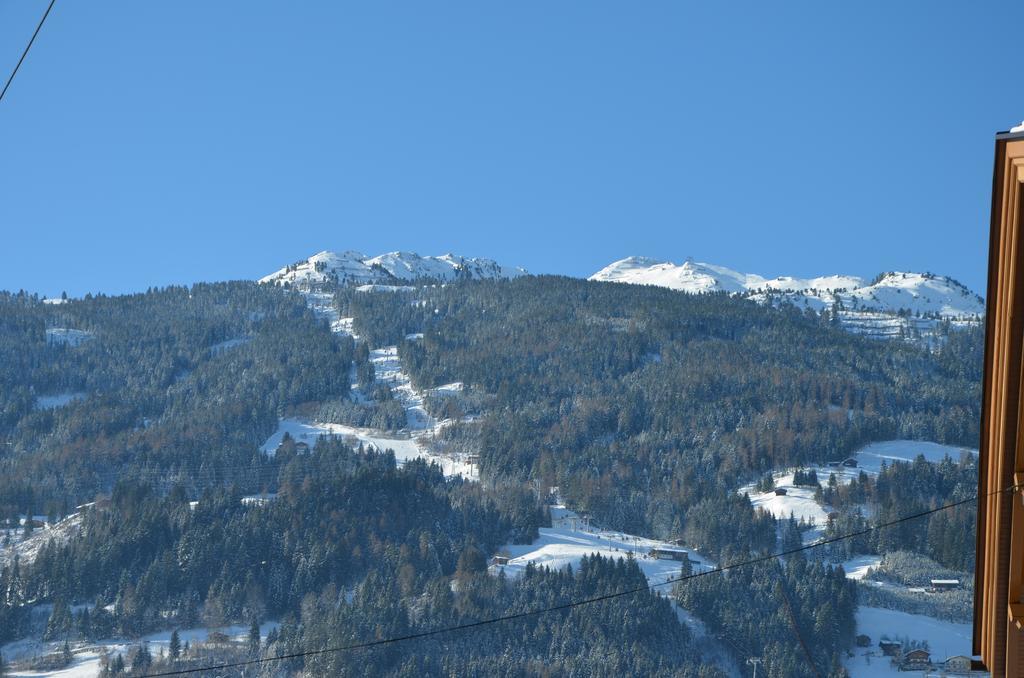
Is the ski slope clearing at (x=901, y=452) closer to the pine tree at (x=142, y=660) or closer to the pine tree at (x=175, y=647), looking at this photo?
the pine tree at (x=175, y=647)

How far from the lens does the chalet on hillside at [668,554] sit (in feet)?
529

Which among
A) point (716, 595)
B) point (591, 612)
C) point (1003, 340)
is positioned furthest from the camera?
point (716, 595)

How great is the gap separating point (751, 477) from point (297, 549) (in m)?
58.3

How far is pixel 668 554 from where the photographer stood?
534 feet

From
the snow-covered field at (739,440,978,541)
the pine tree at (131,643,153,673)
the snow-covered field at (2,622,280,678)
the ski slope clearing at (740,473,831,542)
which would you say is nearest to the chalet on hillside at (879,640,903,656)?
the ski slope clearing at (740,473,831,542)

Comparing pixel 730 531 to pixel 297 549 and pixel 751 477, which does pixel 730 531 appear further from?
pixel 297 549

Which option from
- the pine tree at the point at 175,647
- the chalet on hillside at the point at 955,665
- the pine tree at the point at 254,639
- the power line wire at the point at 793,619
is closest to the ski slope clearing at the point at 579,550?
the power line wire at the point at 793,619

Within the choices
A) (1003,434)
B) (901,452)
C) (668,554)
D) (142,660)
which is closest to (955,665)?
(668,554)

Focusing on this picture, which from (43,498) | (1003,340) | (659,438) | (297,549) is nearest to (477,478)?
(659,438)

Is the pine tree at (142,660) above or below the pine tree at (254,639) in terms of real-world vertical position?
below

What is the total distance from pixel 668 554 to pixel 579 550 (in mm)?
10594

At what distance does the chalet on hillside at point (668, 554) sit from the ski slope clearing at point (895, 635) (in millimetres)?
21729

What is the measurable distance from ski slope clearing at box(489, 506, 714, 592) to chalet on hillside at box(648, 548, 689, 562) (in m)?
0.73

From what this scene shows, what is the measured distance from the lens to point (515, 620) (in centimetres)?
13600
